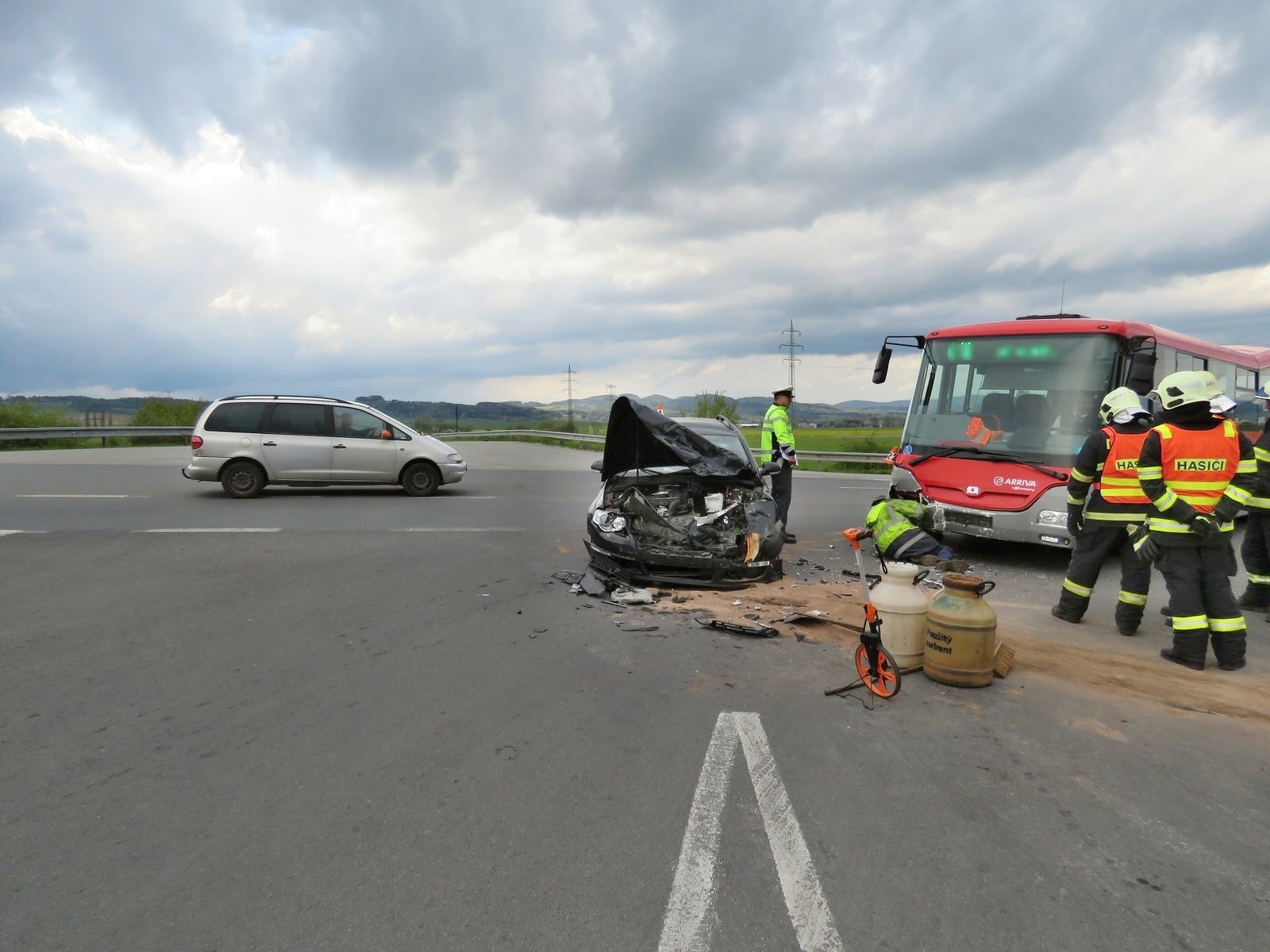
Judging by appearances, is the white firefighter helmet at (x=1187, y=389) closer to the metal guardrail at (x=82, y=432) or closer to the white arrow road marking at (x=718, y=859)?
the white arrow road marking at (x=718, y=859)

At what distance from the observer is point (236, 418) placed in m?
12.4

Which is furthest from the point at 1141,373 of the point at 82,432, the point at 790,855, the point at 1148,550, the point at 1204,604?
the point at 82,432

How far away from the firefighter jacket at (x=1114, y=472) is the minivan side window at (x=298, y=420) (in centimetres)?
1142

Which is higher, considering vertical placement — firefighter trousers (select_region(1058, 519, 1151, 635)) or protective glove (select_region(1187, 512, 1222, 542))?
protective glove (select_region(1187, 512, 1222, 542))

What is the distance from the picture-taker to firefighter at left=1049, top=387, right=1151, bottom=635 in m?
5.96

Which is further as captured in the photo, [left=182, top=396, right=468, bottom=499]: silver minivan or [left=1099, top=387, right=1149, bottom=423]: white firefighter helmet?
[left=182, top=396, right=468, bottom=499]: silver minivan

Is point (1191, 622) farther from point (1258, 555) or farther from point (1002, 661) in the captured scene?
point (1258, 555)

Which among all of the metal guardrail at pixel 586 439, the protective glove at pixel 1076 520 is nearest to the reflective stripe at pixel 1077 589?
the protective glove at pixel 1076 520

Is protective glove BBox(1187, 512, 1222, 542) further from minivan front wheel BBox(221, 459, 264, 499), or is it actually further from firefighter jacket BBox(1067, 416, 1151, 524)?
minivan front wheel BBox(221, 459, 264, 499)

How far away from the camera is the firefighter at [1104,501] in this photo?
5961 mm

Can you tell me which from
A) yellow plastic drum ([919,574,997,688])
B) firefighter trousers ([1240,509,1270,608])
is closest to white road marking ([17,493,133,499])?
yellow plastic drum ([919,574,997,688])

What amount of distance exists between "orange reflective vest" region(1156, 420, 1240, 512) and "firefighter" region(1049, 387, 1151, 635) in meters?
0.91

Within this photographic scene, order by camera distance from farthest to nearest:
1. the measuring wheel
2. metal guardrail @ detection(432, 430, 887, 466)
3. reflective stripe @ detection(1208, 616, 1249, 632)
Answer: metal guardrail @ detection(432, 430, 887, 466), reflective stripe @ detection(1208, 616, 1249, 632), the measuring wheel

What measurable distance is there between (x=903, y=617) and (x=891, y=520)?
10.7 feet
